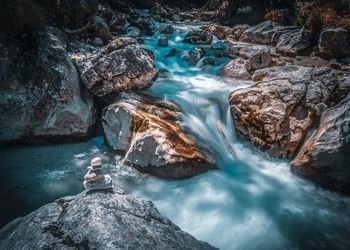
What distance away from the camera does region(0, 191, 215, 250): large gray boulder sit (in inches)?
99.0

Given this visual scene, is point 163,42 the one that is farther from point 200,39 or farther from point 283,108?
point 283,108

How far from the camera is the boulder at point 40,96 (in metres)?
6.58

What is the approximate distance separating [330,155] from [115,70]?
567 cm

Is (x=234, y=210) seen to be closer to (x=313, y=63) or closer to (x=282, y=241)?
(x=282, y=241)

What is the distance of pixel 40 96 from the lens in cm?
679

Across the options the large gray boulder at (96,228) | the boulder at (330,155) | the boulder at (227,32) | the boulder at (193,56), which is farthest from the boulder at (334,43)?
the large gray boulder at (96,228)

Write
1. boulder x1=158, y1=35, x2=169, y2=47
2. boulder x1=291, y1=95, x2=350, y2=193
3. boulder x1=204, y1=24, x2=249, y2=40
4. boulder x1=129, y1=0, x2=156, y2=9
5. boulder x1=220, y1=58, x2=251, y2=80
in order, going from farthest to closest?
boulder x1=129, y1=0, x2=156, y2=9 < boulder x1=204, y1=24, x2=249, y2=40 < boulder x1=158, y1=35, x2=169, y2=47 < boulder x1=220, y1=58, x2=251, y2=80 < boulder x1=291, y1=95, x2=350, y2=193

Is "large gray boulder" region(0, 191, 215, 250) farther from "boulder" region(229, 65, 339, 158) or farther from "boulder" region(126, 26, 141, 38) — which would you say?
"boulder" region(126, 26, 141, 38)

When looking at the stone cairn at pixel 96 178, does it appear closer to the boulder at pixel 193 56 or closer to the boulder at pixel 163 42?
the boulder at pixel 193 56

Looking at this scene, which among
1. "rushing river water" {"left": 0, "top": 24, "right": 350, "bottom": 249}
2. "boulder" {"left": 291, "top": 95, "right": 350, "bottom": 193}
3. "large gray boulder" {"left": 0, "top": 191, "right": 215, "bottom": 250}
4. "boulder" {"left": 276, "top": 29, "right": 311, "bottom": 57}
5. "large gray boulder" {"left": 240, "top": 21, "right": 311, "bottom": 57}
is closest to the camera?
"large gray boulder" {"left": 0, "top": 191, "right": 215, "bottom": 250}

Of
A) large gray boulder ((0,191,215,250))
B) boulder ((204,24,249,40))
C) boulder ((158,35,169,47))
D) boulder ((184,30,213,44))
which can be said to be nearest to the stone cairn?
large gray boulder ((0,191,215,250))

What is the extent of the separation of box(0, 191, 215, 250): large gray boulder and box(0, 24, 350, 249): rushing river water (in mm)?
1794

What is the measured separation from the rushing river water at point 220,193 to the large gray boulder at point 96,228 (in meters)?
1.79

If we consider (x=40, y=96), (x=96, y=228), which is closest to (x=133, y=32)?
(x=40, y=96)
